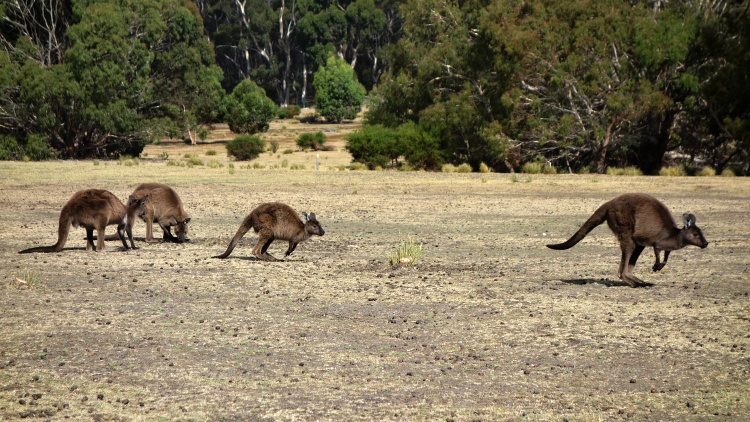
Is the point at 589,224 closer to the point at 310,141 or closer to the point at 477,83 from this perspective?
the point at 477,83

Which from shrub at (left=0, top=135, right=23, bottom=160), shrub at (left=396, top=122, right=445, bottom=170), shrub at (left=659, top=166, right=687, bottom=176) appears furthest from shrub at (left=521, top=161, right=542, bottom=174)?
shrub at (left=0, top=135, right=23, bottom=160)

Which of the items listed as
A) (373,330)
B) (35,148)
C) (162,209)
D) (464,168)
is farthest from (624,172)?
(373,330)

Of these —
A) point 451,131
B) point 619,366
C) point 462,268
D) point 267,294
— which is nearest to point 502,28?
point 451,131

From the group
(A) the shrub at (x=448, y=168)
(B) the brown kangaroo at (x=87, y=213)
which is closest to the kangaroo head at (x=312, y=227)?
(B) the brown kangaroo at (x=87, y=213)

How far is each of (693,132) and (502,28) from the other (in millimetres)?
9444

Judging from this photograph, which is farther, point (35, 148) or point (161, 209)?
point (35, 148)

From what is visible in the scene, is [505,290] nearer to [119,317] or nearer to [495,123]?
[119,317]

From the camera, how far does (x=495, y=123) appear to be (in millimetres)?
42250

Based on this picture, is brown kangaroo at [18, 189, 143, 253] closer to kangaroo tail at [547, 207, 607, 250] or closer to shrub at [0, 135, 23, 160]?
kangaroo tail at [547, 207, 607, 250]

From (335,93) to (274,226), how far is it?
76992 millimetres

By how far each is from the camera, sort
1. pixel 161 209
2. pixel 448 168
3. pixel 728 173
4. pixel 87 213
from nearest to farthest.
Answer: pixel 87 213
pixel 161 209
pixel 728 173
pixel 448 168

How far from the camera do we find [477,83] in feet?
144

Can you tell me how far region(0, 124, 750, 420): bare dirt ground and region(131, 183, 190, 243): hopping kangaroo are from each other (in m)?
0.37

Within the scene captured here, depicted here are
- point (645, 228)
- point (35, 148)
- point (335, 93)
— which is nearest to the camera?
point (645, 228)
